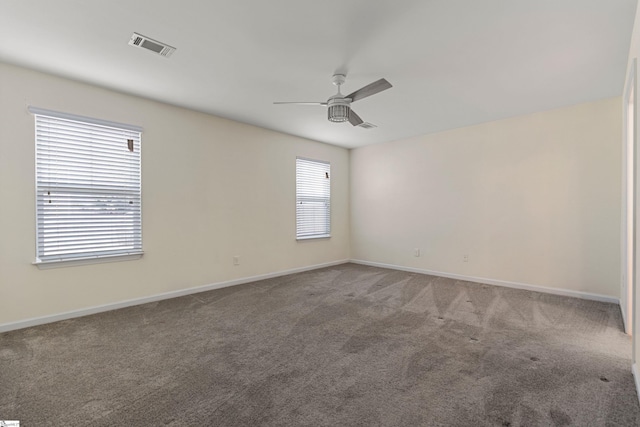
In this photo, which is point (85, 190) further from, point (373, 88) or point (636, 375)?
point (636, 375)

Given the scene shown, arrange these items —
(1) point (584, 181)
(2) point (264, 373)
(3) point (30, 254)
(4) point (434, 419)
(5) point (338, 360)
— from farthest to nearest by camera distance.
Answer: (1) point (584, 181), (3) point (30, 254), (5) point (338, 360), (2) point (264, 373), (4) point (434, 419)

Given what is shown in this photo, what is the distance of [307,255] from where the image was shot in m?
5.79

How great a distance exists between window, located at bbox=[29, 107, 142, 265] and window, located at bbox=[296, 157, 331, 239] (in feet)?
9.01

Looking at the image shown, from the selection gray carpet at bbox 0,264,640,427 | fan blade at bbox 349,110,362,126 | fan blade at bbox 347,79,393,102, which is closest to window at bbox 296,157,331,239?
gray carpet at bbox 0,264,640,427

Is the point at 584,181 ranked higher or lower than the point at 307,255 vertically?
higher

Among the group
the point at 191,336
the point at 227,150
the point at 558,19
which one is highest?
the point at 558,19

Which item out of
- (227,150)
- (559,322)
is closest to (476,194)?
(559,322)

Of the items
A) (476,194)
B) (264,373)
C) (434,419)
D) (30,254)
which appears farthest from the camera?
(476,194)

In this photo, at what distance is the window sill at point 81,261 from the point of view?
3066 millimetres

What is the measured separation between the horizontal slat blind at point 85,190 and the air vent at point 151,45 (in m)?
1.42

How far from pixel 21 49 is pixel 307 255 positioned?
4.60 meters

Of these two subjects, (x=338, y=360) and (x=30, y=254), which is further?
(x=30, y=254)

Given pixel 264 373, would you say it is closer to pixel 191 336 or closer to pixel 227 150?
pixel 191 336

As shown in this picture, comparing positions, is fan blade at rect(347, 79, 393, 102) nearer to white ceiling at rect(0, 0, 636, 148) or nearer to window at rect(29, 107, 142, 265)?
white ceiling at rect(0, 0, 636, 148)
